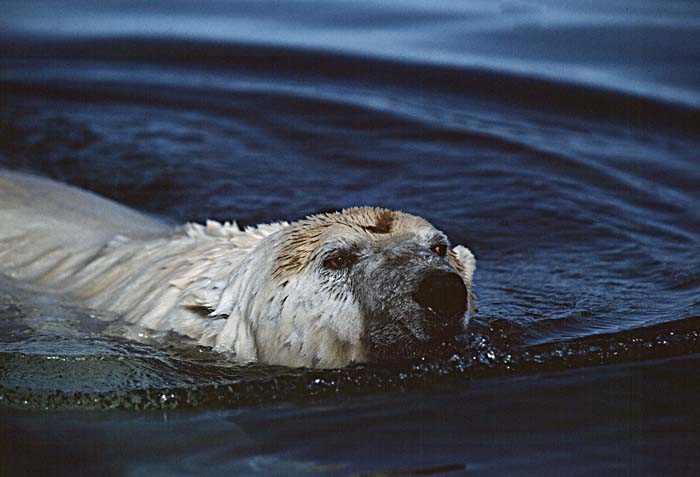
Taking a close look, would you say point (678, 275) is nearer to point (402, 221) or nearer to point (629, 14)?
point (402, 221)

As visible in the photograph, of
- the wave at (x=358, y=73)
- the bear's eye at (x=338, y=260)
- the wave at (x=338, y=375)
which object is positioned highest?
the wave at (x=358, y=73)

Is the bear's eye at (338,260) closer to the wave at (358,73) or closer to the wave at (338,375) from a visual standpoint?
the wave at (338,375)

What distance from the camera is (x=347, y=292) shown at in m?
4.39

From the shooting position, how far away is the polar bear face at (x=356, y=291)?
420cm

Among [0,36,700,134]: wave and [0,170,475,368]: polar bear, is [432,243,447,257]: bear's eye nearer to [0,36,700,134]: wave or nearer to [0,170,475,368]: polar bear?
[0,170,475,368]: polar bear

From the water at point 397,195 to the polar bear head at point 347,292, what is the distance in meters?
0.13

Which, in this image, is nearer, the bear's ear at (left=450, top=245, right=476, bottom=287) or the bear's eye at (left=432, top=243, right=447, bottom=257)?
the bear's eye at (left=432, top=243, right=447, bottom=257)

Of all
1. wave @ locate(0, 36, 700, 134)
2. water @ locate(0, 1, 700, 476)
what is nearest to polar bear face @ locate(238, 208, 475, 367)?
water @ locate(0, 1, 700, 476)

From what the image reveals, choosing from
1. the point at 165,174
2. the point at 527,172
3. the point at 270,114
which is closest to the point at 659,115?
the point at 527,172

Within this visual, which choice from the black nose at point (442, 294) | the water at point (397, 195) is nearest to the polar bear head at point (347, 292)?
the black nose at point (442, 294)

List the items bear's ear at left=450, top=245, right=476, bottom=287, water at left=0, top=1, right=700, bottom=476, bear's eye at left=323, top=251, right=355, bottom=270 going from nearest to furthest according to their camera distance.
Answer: water at left=0, top=1, right=700, bottom=476
bear's eye at left=323, top=251, right=355, bottom=270
bear's ear at left=450, top=245, right=476, bottom=287

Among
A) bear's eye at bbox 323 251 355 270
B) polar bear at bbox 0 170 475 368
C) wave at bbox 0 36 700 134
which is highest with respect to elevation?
wave at bbox 0 36 700 134

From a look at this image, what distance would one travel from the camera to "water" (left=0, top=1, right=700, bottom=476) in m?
4.14

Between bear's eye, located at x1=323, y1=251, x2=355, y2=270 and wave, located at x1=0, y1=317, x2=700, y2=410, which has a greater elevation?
bear's eye, located at x1=323, y1=251, x2=355, y2=270
